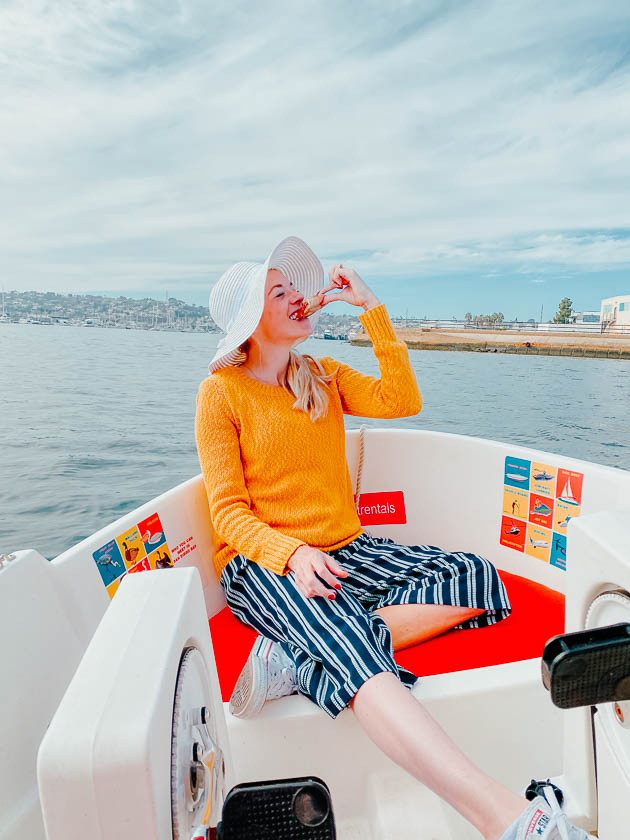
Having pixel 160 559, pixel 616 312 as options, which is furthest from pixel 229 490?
pixel 616 312

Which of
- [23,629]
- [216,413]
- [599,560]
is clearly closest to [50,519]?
[216,413]

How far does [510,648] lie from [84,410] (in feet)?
27.2

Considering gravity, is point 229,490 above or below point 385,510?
above

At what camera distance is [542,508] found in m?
1.81

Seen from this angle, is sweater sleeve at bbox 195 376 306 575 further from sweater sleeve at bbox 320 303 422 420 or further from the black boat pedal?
the black boat pedal

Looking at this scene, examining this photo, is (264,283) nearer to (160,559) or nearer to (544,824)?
(160,559)

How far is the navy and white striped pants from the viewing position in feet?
3.63

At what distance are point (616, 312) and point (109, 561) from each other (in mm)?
41612

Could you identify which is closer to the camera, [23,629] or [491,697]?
[23,629]

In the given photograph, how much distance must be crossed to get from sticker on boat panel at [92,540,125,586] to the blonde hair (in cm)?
57

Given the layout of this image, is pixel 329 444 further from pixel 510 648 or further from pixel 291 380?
pixel 510 648

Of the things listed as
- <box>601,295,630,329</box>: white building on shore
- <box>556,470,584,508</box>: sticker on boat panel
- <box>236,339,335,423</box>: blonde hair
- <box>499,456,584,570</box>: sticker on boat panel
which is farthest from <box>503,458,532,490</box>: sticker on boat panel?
<box>601,295,630,329</box>: white building on shore

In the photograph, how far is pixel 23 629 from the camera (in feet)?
3.28

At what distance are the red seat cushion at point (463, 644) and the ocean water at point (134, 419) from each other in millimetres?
853
